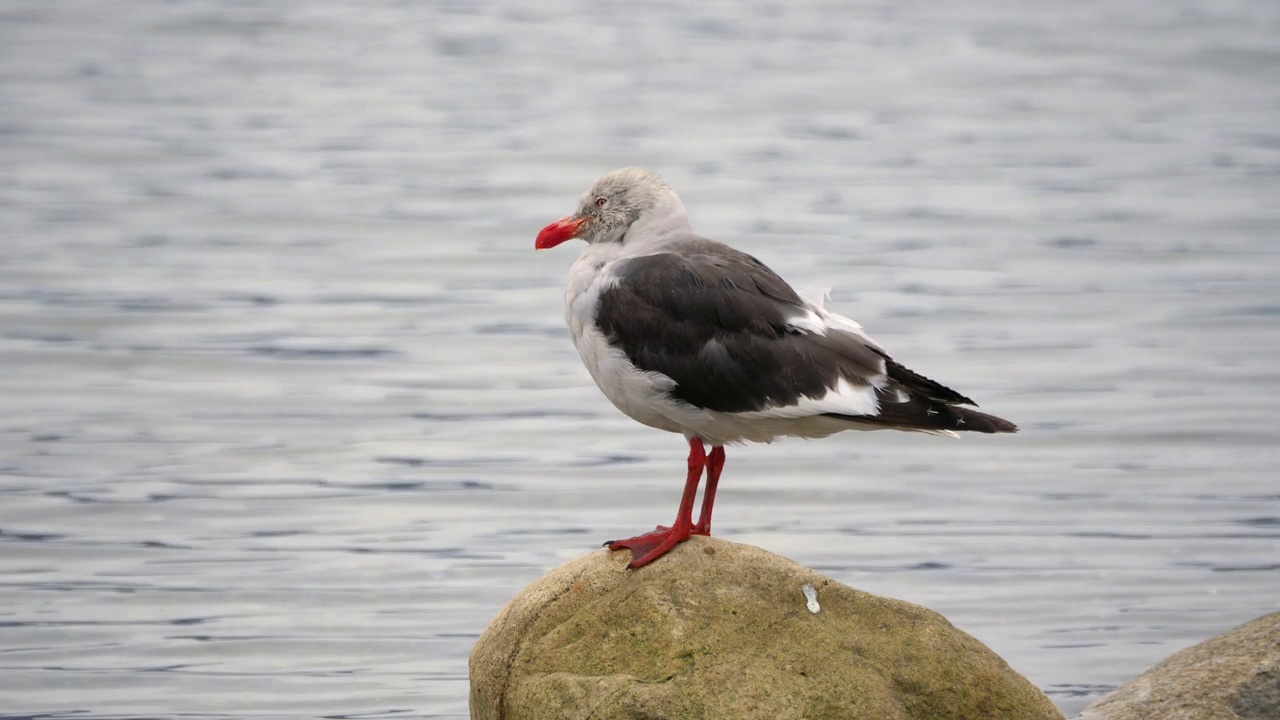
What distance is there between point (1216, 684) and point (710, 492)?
2371 mm

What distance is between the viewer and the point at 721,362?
7426 millimetres

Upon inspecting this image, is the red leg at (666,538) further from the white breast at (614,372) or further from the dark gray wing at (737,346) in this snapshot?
the dark gray wing at (737,346)

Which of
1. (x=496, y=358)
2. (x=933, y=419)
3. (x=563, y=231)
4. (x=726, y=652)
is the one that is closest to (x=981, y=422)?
(x=933, y=419)

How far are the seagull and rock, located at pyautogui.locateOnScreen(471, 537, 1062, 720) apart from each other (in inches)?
8.9

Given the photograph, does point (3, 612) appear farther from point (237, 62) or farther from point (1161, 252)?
point (237, 62)

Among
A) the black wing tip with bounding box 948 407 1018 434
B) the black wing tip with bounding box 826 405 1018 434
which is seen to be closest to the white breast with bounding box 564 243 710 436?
the black wing tip with bounding box 826 405 1018 434

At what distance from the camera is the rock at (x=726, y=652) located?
7.01 m

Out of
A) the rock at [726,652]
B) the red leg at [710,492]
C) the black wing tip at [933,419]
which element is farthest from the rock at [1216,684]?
the red leg at [710,492]

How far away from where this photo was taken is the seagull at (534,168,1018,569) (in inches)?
286

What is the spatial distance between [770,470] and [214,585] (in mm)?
4933

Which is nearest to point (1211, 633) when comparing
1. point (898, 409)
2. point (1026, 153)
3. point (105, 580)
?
point (898, 409)

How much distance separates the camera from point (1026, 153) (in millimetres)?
28500

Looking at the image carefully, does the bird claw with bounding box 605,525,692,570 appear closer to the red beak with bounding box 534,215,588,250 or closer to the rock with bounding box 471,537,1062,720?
the rock with bounding box 471,537,1062,720

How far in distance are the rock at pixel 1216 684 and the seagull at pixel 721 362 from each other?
1.73 m
